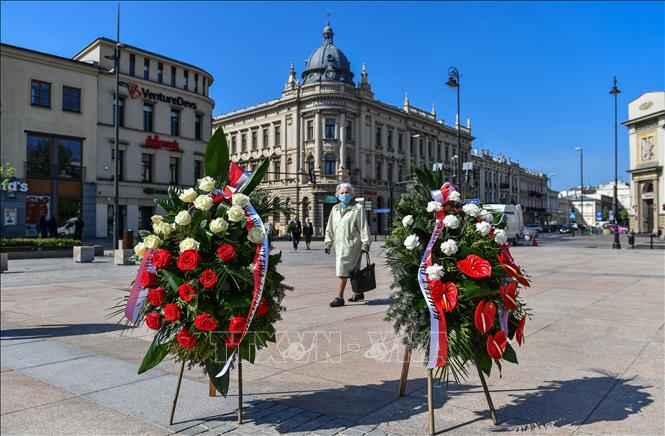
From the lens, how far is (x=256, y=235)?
10.3 ft

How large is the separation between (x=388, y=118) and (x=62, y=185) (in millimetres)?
40731

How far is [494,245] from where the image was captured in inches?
126

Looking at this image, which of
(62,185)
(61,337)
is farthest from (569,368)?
(62,185)

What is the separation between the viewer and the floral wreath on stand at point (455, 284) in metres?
3.05

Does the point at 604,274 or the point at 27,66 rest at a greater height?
the point at 27,66

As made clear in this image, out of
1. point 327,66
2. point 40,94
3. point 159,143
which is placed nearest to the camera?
point 40,94

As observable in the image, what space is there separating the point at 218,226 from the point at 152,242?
479 millimetres

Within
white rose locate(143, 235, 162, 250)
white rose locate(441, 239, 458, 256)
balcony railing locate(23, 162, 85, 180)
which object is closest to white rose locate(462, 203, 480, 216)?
white rose locate(441, 239, 458, 256)

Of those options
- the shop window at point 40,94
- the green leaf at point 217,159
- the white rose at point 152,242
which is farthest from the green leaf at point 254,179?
the shop window at point 40,94

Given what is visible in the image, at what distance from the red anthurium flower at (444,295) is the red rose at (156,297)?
175cm

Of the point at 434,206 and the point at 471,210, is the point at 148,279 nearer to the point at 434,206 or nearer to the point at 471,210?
the point at 434,206

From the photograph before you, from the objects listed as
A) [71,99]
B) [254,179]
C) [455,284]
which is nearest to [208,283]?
[254,179]

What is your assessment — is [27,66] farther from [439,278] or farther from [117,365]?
[439,278]

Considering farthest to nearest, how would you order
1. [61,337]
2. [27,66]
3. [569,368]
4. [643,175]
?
[643,175]
[27,66]
[61,337]
[569,368]
